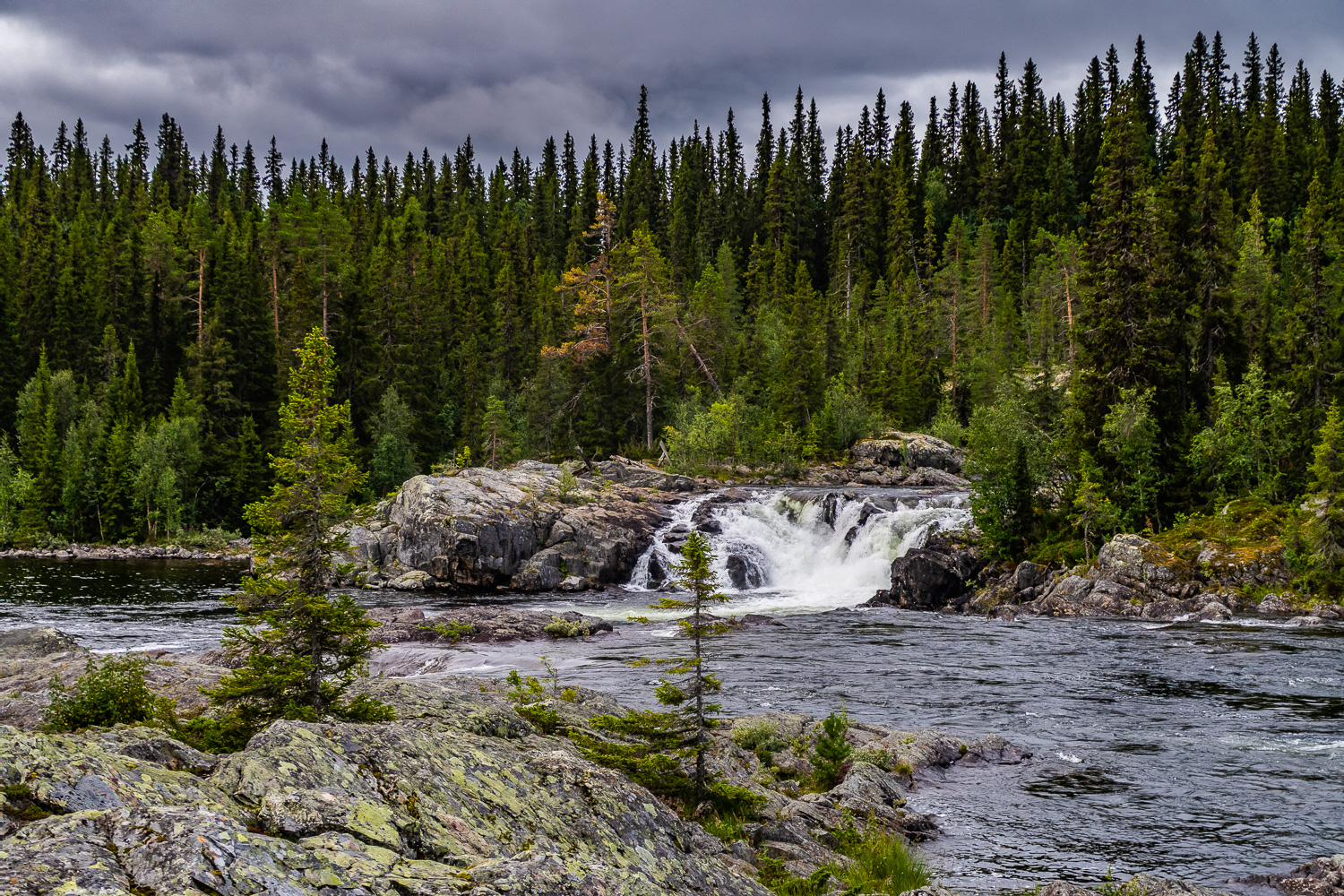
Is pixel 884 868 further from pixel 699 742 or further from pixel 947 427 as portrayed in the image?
pixel 947 427

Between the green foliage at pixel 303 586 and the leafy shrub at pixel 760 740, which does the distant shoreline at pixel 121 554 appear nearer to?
the green foliage at pixel 303 586

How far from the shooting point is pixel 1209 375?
1566 inches

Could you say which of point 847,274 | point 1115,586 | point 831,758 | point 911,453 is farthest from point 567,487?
point 847,274

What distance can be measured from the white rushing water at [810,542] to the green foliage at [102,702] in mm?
28502

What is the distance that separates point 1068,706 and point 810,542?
24594 millimetres

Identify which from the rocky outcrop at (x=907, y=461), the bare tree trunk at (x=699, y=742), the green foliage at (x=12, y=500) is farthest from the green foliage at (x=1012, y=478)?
the green foliage at (x=12, y=500)

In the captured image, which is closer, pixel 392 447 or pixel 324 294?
pixel 392 447

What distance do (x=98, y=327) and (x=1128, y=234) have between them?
9208 centimetres

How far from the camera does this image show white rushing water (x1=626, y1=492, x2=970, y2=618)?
132ft

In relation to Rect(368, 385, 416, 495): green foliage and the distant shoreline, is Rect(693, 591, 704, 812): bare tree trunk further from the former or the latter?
Rect(368, 385, 416, 495): green foliage

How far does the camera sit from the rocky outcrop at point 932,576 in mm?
36312

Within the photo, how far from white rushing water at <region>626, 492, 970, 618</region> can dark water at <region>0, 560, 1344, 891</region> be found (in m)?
5.71

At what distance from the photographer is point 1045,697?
20.6 m

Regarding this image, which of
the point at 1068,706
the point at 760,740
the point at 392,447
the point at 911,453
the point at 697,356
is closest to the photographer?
the point at 760,740
